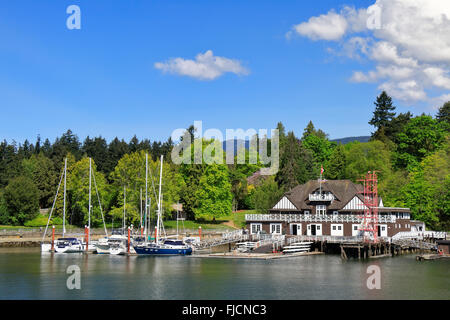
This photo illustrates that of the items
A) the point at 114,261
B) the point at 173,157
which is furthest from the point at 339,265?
the point at 173,157

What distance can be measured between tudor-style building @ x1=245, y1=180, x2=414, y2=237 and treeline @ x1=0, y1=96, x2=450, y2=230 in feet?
30.4

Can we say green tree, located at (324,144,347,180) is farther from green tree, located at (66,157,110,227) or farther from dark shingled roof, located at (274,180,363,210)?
green tree, located at (66,157,110,227)

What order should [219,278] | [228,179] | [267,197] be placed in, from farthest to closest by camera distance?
[228,179], [267,197], [219,278]

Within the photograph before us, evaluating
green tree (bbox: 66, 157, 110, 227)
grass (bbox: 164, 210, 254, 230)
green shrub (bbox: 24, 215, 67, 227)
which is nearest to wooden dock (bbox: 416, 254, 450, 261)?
grass (bbox: 164, 210, 254, 230)

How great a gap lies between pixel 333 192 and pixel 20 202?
5656cm

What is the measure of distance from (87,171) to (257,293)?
61588mm

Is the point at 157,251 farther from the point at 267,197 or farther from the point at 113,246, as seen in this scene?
the point at 267,197

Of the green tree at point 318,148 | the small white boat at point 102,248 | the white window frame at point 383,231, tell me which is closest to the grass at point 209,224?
the small white boat at point 102,248

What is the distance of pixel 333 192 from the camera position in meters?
74.6

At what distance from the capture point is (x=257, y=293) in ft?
126

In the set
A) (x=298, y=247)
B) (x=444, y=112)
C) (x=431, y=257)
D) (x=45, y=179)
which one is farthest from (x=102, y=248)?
(x=444, y=112)

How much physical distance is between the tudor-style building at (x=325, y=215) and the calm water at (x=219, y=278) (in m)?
9.91

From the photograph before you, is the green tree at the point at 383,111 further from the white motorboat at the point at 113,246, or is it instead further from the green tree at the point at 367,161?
the white motorboat at the point at 113,246
